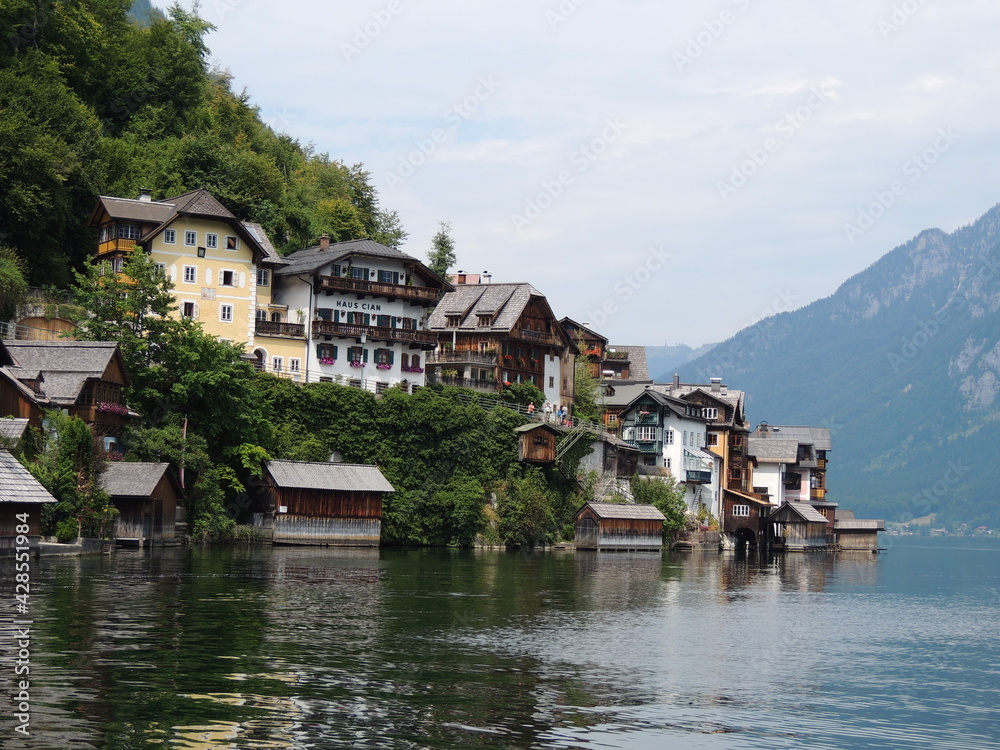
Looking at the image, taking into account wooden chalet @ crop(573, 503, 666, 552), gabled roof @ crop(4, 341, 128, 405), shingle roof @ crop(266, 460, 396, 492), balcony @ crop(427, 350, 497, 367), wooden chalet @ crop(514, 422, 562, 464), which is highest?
balcony @ crop(427, 350, 497, 367)

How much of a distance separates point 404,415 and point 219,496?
20.0 m

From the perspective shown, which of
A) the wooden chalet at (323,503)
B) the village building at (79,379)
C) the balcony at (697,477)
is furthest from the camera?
the balcony at (697,477)

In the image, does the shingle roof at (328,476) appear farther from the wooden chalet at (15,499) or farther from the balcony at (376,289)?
the wooden chalet at (15,499)

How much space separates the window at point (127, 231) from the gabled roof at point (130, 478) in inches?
1055

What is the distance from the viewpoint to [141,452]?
68.0 metres

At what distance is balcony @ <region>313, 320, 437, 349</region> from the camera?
305 ft

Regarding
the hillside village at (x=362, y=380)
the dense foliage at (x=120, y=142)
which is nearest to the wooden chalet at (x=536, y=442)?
the hillside village at (x=362, y=380)

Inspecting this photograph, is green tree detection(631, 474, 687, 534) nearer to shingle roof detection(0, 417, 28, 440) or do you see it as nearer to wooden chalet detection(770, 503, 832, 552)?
wooden chalet detection(770, 503, 832, 552)

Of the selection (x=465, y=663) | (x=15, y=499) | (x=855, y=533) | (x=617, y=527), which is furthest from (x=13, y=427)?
(x=855, y=533)

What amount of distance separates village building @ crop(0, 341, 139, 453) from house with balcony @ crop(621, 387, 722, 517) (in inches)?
2287

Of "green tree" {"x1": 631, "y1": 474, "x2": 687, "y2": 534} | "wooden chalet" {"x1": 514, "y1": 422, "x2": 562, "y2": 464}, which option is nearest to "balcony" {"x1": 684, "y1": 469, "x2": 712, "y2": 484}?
"green tree" {"x1": 631, "y1": 474, "x2": 687, "y2": 534}

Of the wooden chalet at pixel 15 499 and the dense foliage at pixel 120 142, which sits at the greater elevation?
the dense foliage at pixel 120 142

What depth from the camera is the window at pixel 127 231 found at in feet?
281

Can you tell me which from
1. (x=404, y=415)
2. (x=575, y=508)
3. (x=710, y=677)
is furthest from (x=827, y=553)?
(x=710, y=677)
